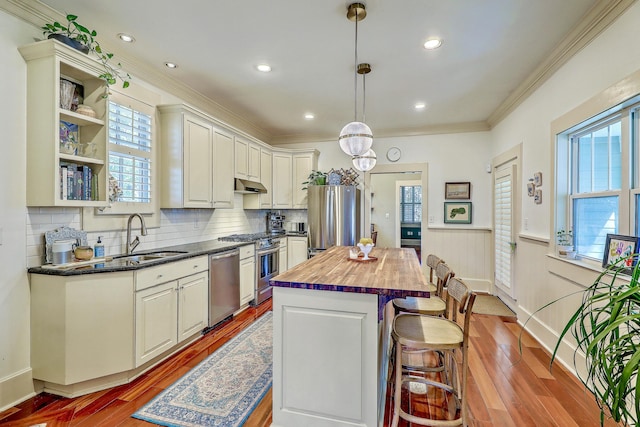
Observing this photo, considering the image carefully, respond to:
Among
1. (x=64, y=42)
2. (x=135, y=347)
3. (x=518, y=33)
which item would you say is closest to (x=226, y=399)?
A: (x=135, y=347)

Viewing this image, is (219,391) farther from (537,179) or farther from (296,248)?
(537,179)

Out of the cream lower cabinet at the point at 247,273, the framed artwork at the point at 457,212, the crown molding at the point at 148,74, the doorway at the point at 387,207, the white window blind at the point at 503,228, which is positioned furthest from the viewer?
the doorway at the point at 387,207

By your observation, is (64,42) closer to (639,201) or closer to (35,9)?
(35,9)

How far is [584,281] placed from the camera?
2459mm

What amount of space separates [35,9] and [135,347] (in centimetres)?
260

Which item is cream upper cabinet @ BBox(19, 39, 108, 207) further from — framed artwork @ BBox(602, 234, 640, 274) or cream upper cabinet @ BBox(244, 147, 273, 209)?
framed artwork @ BBox(602, 234, 640, 274)

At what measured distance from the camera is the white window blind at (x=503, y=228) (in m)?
4.25

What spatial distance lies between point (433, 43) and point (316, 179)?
3017mm

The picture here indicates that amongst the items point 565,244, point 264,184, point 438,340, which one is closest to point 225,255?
point 264,184

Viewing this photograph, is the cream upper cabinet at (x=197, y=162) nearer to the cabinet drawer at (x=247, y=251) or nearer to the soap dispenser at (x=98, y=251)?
the cabinet drawer at (x=247, y=251)

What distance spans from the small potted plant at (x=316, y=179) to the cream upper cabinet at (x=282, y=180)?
30 cm

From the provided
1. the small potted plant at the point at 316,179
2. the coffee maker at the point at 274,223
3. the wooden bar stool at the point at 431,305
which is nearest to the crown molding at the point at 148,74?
the small potted plant at the point at 316,179

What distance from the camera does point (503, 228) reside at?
451 cm

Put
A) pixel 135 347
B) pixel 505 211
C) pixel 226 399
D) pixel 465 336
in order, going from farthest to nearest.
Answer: pixel 505 211, pixel 135 347, pixel 226 399, pixel 465 336
